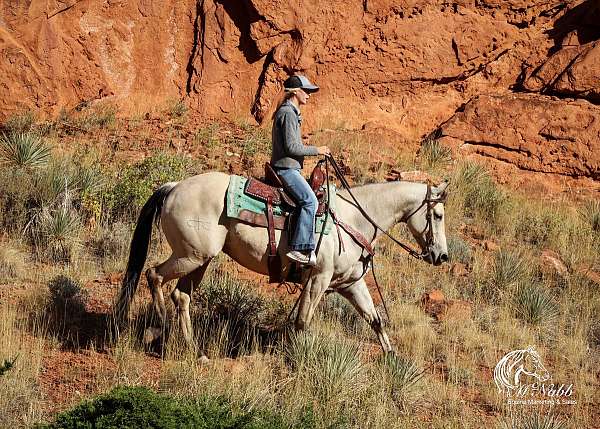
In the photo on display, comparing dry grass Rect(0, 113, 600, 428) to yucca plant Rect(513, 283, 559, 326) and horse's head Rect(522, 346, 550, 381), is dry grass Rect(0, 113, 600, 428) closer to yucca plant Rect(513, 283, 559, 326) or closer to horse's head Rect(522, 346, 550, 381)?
yucca plant Rect(513, 283, 559, 326)

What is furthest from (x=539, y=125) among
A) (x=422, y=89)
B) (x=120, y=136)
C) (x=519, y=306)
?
(x=120, y=136)

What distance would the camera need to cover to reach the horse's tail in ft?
25.6

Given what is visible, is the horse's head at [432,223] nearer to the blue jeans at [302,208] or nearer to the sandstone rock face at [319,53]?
the blue jeans at [302,208]

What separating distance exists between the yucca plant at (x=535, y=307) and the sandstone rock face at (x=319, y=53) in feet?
22.5

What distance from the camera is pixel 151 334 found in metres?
7.69

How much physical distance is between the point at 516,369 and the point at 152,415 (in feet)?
14.2

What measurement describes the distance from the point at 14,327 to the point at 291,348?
9.23ft

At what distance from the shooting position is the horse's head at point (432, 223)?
776 cm

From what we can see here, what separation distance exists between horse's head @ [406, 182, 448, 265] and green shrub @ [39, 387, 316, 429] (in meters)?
2.45

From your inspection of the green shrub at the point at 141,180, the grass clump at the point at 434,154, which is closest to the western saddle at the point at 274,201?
the green shrub at the point at 141,180

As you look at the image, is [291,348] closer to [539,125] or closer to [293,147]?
[293,147]

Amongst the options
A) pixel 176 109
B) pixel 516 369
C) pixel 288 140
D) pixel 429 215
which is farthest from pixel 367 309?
pixel 176 109

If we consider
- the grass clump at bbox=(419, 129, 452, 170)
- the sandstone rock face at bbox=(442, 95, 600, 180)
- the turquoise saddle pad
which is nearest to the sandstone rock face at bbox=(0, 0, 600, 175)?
the sandstone rock face at bbox=(442, 95, 600, 180)

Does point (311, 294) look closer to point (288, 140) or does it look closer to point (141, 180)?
point (288, 140)
